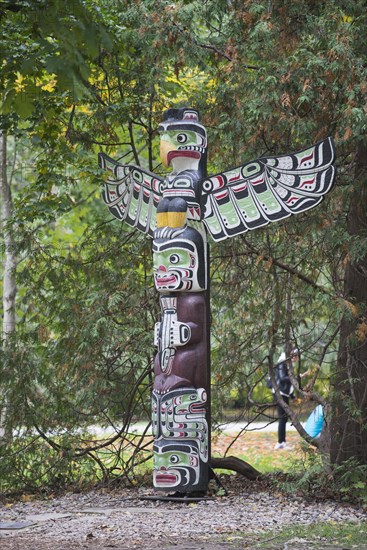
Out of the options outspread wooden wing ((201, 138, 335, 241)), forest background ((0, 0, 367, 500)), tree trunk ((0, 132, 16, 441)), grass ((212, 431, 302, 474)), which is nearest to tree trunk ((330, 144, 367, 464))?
forest background ((0, 0, 367, 500))

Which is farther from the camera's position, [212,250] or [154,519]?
Result: [212,250]

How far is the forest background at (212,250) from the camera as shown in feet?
28.0

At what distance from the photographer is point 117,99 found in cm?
1088

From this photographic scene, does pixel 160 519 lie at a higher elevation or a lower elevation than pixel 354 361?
lower

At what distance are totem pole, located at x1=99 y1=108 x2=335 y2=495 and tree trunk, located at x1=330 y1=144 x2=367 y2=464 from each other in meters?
0.83

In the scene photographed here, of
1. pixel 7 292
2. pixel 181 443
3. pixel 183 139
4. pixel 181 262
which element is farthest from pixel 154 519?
pixel 7 292

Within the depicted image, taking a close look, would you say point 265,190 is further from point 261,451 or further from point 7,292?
point 261,451

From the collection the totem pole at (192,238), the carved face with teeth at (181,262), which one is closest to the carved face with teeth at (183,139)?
the totem pole at (192,238)

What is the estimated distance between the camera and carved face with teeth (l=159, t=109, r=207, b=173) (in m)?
8.80

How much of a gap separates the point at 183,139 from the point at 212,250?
65.9 inches

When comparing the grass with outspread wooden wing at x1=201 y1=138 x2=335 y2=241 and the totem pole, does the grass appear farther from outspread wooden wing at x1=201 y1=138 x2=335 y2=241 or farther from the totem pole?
outspread wooden wing at x1=201 y1=138 x2=335 y2=241

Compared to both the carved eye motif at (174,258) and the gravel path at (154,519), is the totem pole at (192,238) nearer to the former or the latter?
the carved eye motif at (174,258)

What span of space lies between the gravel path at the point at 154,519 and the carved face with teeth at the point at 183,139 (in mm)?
3286

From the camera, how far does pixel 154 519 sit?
757cm
